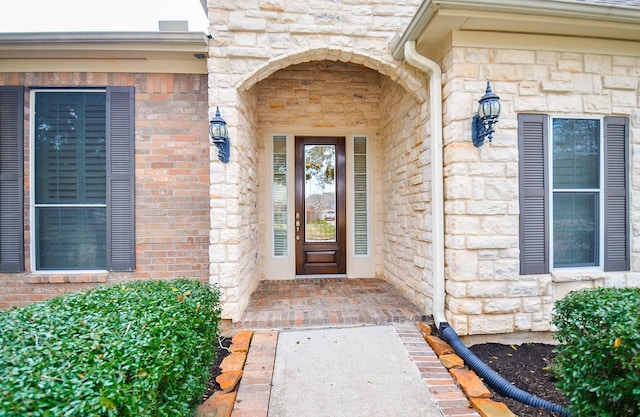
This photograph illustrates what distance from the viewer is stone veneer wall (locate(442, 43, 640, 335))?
2.80m

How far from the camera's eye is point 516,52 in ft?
9.46

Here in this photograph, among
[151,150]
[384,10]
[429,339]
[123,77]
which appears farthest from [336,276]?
[123,77]

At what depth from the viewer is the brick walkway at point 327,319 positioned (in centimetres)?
217

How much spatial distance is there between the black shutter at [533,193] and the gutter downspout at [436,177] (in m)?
0.74

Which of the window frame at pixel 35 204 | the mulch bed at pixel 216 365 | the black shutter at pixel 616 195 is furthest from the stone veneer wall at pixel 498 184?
the window frame at pixel 35 204

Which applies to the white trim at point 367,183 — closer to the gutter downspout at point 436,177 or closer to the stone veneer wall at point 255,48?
the stone veneer wall at point 255,48

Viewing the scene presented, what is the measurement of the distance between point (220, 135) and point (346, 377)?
93.0 inches

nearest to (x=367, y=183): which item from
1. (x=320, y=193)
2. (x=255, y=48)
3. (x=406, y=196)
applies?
(x=320, y=193)

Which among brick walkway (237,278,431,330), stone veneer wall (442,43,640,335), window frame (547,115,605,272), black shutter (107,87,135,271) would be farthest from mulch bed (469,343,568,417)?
black shutter (107,87,135,271)

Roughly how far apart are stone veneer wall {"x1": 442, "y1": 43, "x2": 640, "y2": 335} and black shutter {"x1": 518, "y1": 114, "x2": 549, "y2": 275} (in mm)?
81

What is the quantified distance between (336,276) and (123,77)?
3.81m

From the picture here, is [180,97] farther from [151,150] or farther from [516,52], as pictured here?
[516,52]

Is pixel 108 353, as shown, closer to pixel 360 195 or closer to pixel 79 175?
pixel 79 175

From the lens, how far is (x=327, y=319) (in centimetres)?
304
